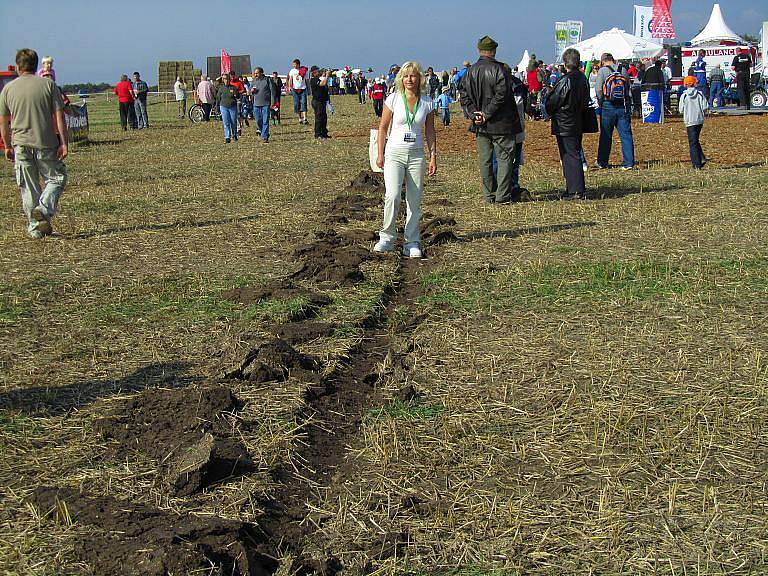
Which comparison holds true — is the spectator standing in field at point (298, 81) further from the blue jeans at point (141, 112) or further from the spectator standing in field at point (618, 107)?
the spectator standing in field at point (618, 107)

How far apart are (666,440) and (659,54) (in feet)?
128

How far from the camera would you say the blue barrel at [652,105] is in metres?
28.2

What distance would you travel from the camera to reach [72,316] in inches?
289

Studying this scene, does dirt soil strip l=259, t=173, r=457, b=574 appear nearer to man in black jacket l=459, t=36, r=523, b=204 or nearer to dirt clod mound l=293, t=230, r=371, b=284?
dirt clod mound l=293, t=230, r=371, b=284

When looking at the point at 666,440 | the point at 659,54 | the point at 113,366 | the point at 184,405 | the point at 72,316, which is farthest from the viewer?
the point at 659,54

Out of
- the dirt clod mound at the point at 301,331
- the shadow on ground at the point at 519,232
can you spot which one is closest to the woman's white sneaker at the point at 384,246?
the shadow on ground at the point at 519,232

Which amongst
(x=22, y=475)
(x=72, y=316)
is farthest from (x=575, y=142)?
(x=22, y=475)

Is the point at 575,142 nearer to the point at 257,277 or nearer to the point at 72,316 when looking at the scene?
the point at 257,277

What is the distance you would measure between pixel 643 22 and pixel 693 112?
111ft

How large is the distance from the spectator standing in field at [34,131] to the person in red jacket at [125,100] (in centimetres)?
2277

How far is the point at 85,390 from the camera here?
561 centimetres

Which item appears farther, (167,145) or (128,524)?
(167,145)

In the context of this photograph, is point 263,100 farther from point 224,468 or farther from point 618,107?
point 224,468

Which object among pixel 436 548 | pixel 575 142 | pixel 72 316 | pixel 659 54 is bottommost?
pixel 436 548
